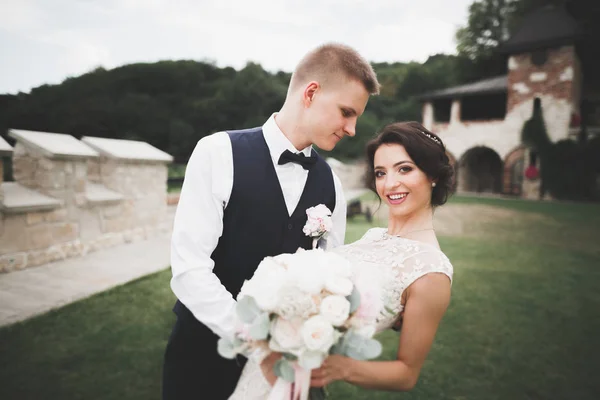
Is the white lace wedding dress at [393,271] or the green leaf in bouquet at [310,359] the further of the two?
the white lace wedding dress at [393,271]

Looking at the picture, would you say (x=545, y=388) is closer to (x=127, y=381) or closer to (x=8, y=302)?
(x=127, y=381)

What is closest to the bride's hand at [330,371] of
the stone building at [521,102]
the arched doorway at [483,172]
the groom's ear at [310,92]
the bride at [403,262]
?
the bride at [403,262]

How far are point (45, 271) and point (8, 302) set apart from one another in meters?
1.20

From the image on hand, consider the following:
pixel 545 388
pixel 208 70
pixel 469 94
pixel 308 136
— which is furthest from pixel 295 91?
pixel 208 70

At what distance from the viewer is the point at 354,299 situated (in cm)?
122

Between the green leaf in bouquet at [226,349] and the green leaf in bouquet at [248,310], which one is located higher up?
the green leaf in bouquet at [248,310]

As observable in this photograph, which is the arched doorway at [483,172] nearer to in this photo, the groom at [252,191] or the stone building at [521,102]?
the stone building at [521,102]

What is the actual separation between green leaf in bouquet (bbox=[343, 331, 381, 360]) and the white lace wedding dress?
0.30 metres

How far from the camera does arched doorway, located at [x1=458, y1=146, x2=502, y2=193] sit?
26.2 meters

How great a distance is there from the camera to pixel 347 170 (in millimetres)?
23141

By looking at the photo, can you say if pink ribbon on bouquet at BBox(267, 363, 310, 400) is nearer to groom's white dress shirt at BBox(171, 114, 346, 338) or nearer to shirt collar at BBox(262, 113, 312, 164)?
groom's white dress shirt at BBox(171, 114, 346, 338)

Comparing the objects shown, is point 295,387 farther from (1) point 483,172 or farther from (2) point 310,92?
(1) point 483,172

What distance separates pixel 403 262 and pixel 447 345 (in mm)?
2974

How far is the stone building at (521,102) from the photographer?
21.3 meters
